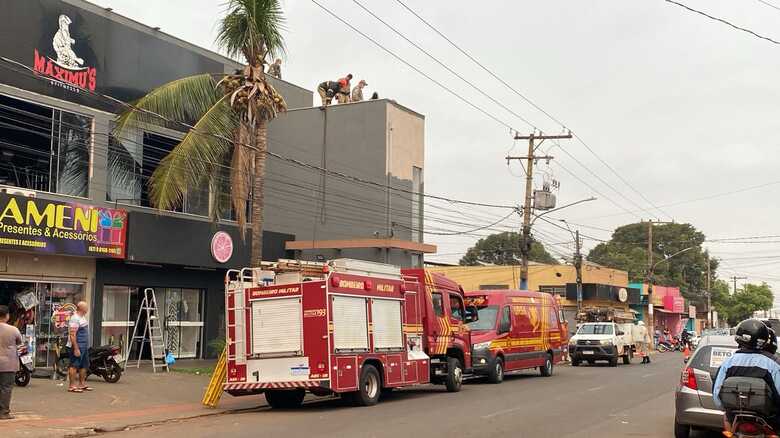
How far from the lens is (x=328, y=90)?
33125mm

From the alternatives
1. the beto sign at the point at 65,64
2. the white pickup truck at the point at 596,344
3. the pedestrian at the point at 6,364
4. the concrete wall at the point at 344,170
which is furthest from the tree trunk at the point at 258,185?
the white pickup truck at the point at 596,344

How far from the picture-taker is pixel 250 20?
20359 mm

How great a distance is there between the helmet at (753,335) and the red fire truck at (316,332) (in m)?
8.89

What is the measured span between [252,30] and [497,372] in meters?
11.3

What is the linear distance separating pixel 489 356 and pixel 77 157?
12.5 metres

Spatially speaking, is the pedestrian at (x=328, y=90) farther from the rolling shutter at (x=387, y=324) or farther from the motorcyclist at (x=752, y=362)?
the motorcyclist at (x=752, y=362)

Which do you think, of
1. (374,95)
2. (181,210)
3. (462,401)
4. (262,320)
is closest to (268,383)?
(262,320)

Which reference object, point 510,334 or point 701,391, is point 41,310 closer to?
point 510,334

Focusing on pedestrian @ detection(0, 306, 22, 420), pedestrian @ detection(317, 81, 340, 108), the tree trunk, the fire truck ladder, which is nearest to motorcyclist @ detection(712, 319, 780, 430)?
the fire truck ladder

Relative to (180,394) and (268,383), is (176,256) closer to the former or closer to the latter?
(180,394)

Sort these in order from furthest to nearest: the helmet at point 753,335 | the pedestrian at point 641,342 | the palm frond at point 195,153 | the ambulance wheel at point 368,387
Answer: the pedestrian at point 641,342 → the palm frond at point 195,153 → the ambulance wheel at point 368,387 → the helmet at point 753,335

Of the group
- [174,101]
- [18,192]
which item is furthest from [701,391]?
[18,192]

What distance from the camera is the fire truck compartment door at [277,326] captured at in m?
15.3

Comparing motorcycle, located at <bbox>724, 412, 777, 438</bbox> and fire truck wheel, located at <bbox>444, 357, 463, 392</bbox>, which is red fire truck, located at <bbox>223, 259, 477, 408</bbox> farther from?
motorcycle, located at <bbox>724, 412, 777, 438</bbox>
